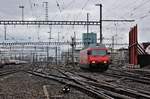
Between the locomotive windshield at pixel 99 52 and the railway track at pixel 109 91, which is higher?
the locomotive windshield at pixel 99 52

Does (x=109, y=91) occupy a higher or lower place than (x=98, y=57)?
lower

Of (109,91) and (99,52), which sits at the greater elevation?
(99,52)

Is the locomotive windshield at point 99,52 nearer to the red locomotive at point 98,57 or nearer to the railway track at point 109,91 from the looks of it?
the red locomotive at point 98,57

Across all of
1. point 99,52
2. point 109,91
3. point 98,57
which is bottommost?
point 109,91

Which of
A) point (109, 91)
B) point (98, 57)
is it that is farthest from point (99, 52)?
point (109, 91)

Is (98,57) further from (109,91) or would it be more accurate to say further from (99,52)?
(109,91)

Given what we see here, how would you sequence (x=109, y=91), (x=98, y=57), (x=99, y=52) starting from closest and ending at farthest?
(x=109, y=91) < (x=98, y=57) < (x=99, y=52)

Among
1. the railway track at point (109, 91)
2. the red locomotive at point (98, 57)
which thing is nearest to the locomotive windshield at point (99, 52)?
the red locomotive at point (98, 57)

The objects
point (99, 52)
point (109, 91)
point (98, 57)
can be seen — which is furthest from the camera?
point (99, 52)

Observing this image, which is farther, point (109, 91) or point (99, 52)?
point (99, 52)

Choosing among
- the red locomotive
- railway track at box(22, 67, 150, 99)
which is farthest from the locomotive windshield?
railway track at box(22, 67, 150, 99)

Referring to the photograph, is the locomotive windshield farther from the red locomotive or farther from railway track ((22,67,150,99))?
railway track ((22,67,150,99))

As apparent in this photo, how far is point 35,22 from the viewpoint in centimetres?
5784

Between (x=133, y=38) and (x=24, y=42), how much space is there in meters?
63.4
